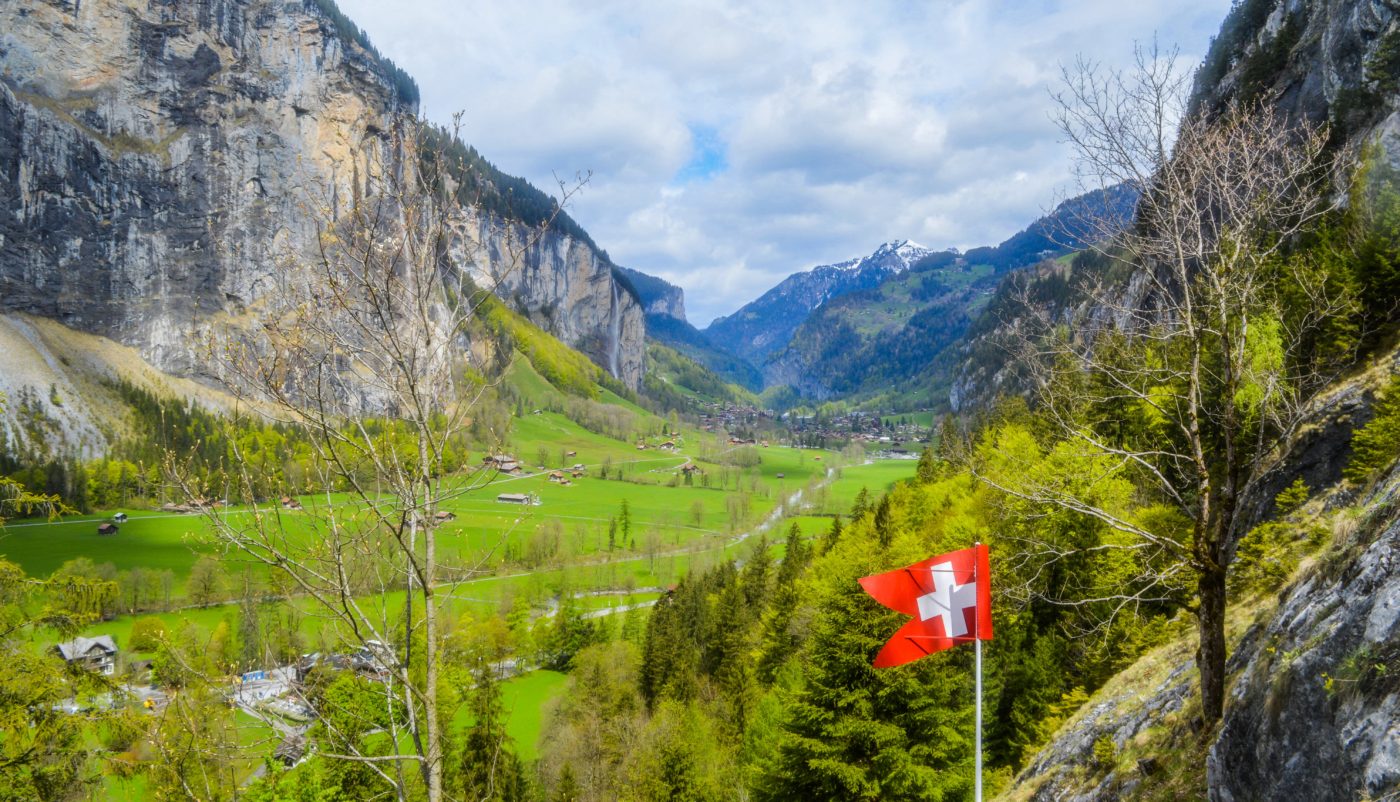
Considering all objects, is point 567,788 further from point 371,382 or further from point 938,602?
point 371,382

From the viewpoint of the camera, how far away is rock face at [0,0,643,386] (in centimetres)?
12988

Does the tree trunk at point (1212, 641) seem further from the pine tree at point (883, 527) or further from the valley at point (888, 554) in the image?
the pine tree at point (883, 527)

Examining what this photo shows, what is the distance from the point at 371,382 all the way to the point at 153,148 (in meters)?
186

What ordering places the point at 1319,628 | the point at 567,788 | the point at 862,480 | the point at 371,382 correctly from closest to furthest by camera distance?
1. the point at 371,382
2. the point at 1319,628
3. the point at 567,788
4. the point at 862,480

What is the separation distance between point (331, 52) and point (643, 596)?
158 m

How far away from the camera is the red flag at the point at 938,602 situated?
380 inches

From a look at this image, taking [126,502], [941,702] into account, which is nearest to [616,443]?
[126,502]

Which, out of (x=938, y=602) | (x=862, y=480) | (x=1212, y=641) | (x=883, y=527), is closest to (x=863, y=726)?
(x=938, y=602)

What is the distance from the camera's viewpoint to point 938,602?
31.9 ft

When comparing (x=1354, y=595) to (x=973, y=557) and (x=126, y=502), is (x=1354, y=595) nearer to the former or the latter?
(x=973, y=557)

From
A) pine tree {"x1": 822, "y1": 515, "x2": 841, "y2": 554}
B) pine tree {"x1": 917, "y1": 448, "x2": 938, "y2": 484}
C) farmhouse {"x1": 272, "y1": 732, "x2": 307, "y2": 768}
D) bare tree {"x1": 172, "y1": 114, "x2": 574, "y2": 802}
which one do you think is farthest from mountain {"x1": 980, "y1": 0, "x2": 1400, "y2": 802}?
pine tree {"x1": 822, "y1": 515, "x2": 841, "y2": 554}

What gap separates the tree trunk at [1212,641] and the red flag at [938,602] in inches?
97.0

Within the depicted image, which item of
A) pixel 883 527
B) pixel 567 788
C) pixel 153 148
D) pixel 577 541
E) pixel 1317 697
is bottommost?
pixel 577 541

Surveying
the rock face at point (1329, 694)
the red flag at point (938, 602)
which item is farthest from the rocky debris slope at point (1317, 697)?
Answer: the red flag at point (938, 602)
